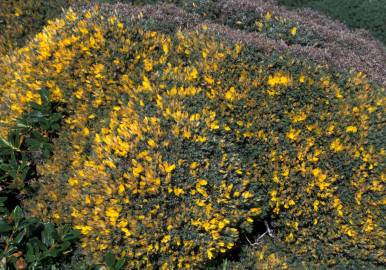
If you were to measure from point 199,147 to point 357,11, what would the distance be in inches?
249

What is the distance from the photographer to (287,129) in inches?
136

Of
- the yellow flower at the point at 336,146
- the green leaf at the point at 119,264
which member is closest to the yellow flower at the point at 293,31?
the yellow flower at the point at 336,146

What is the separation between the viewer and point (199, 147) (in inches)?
119

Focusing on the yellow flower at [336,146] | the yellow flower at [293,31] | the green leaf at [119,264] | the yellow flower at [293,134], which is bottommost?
the green leaf at [119,264]

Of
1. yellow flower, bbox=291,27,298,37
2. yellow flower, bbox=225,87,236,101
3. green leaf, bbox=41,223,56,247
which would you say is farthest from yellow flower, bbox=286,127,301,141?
green leaf, bbox=41,223,56,247

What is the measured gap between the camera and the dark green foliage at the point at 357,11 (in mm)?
7852

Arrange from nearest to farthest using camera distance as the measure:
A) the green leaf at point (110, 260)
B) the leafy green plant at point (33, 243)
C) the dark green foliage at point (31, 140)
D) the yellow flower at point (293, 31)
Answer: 1. the green leaf at point (110, 260)
2. the leafy green plant at point (33, 243)
3. the dark green foliage at point (31, 140)
4. the yellow flower at point (293, 31)

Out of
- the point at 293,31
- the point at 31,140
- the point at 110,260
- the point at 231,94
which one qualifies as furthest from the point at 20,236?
the point at 293,31

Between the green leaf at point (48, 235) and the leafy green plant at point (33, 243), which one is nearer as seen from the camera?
the leafy green plant at point (33, 243)

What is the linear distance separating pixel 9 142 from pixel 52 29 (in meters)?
1.21

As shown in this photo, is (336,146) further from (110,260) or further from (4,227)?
(4,227)

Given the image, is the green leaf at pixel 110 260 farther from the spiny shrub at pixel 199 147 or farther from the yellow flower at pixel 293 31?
the yellow flower at pixel 293 31

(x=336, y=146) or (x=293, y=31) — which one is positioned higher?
(x=293, y=31)

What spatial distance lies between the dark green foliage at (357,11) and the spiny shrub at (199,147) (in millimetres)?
4542
